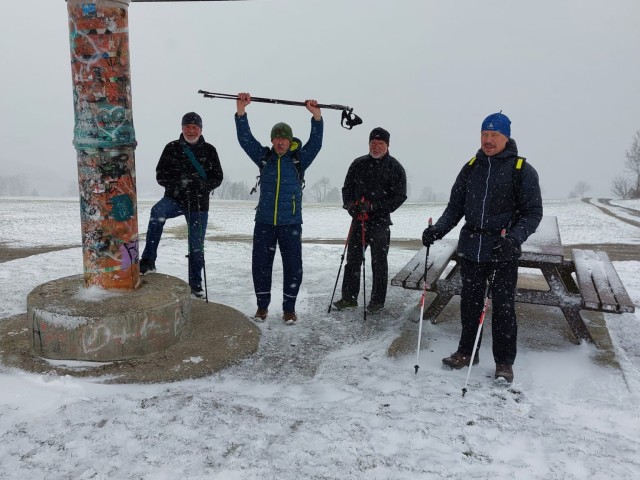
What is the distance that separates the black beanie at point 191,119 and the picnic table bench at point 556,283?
2803 mm

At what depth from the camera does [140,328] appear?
12.8 ft

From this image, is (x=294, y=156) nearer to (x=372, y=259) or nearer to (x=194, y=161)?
(x=194, y=161)

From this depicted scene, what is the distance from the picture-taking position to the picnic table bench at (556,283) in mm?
4320

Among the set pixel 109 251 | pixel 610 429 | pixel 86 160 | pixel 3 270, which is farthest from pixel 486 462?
pixel 3 270

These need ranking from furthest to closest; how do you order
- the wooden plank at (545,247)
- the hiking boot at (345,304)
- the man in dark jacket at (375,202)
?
the hiking boot at (345,304)
the man in dark jacket at (375,202)
the wooden plank at (545,247)

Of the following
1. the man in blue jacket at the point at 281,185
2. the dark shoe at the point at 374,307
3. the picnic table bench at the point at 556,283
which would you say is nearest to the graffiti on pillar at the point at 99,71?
the man in blue jacket at the point at 281,185

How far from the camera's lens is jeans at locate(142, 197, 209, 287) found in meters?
5.21

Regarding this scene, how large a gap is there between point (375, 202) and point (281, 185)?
1288 mm

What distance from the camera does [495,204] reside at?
3859 mm

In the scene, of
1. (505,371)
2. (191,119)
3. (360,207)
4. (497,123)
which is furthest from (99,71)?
(505,371)

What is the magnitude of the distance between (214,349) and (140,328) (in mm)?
667

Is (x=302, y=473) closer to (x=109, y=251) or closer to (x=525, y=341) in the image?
(x=109, y=251)

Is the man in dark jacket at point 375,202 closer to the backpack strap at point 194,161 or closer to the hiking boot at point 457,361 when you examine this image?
the hiking boot at point 457,361

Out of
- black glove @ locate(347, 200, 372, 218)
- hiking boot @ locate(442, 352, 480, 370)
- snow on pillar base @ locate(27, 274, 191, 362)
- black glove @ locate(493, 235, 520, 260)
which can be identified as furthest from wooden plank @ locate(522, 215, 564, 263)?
snow on pillar base @ locate(27, 274, 191, 362)
